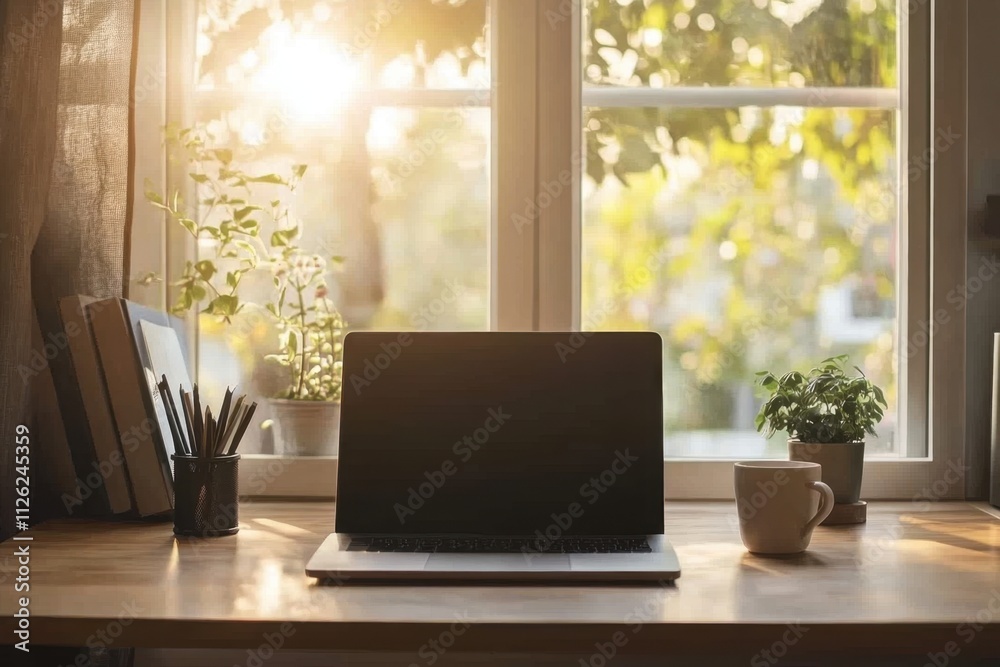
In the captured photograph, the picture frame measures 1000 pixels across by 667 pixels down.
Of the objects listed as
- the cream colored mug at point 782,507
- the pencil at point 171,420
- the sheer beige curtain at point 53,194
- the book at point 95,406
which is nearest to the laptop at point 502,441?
the cream colored mug at point 782,507

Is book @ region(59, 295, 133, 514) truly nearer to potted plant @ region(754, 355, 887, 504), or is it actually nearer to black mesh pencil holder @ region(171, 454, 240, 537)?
black mesh pencil holder @ region(171, 454, 240, 537)

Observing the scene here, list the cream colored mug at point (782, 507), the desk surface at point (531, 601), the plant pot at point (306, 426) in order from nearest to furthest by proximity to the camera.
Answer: the desk surface at point (531, 601) < the cream colored mug at point (782, 507) < the plant pot at point (306, 426)

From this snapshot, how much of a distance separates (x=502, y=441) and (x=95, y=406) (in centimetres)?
59

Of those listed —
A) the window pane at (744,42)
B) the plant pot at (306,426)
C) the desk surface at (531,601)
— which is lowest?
the desk surface at (531,601)

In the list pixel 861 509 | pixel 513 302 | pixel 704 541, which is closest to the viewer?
pixel 704 541

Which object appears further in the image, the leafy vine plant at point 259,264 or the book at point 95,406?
the leafy vine plant at point 259,264

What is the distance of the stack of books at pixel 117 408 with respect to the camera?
Result: 1.26 m

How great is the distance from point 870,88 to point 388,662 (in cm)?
128

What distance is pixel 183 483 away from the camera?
1211mm

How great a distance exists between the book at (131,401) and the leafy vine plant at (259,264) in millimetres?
214

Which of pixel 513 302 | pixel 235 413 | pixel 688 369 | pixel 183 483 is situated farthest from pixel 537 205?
pixel 183 483

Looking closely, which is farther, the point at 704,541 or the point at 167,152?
the point at 167,152

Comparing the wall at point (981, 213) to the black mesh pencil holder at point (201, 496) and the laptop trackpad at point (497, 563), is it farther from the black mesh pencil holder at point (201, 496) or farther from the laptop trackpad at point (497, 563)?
the black mesh pencil holder at point (201, 496)

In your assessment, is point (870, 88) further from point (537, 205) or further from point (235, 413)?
point (235, 413)
